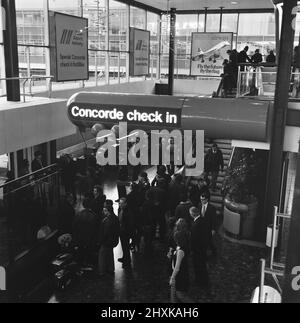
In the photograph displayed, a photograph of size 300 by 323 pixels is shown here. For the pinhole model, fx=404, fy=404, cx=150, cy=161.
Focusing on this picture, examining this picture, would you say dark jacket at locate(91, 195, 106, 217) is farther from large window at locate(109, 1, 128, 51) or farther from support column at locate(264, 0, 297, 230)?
large window at locate(109, 1, 128, 51)

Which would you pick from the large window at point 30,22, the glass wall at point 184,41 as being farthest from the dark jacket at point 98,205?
the glass wall at point 184,41

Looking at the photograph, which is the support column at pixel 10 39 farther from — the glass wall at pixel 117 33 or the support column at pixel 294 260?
the support column at pixel 294 260

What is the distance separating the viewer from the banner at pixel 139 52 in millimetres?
18966

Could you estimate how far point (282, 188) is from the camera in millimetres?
8695

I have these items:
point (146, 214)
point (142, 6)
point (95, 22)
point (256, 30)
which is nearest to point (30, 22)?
point (95, 22)

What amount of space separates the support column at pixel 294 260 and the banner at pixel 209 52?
18376 mm

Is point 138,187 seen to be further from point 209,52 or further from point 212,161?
point 209,52

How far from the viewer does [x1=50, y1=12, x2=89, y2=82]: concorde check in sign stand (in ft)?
40.1

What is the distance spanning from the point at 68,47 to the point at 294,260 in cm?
1142

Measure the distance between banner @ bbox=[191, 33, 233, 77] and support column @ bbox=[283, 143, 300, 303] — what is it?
18.4 metres

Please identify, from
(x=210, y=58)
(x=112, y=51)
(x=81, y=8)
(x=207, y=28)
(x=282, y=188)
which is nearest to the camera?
(x=282, y=188)

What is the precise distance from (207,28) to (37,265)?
18.6 meters
